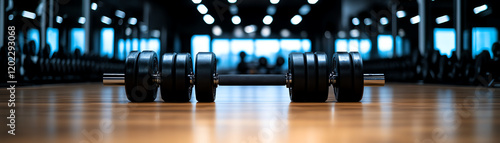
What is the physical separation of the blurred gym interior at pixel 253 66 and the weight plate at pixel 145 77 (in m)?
0.06

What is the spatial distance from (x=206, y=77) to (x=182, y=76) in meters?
0.09

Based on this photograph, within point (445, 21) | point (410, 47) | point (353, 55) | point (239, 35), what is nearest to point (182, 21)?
point (239, 35)

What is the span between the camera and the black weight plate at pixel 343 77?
1563 millimetres

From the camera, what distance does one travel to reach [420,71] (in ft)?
17.4

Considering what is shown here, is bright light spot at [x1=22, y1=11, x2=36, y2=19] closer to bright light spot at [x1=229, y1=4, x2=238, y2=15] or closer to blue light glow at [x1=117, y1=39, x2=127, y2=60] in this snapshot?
blue light glow at [x1=117, y1=39, x2=127, y2=60]

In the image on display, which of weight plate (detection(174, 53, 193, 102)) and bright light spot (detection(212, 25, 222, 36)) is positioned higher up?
bright light spot (detection(212, 25, 222, 36))

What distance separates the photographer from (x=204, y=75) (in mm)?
1563

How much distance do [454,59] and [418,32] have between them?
1.46 m

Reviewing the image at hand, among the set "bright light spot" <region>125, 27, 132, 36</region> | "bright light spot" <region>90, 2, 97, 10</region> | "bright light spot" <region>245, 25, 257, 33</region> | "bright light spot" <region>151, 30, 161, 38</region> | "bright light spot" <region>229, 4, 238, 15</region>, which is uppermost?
"bright light spot" <region>229, 4, 238, 15</region>

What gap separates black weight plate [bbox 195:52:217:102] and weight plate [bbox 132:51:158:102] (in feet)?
0.59

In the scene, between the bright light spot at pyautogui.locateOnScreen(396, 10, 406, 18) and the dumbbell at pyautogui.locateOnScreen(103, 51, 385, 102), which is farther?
the bright light spot at pyautogui.locateOnScreen(396, 10, 406, 18)

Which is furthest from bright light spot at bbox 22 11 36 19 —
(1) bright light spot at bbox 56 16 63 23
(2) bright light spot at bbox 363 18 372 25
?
(2) bright light spot at bbox 363 18 372 25

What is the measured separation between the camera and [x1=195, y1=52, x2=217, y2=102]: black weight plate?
1.56 meters

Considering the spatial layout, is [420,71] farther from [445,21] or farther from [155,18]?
[155,18]
